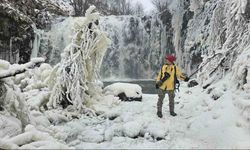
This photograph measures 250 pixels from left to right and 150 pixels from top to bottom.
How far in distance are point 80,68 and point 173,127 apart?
3.03 metres

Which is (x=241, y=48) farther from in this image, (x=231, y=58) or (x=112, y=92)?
(x=112, y=92)

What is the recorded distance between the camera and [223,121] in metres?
7.89

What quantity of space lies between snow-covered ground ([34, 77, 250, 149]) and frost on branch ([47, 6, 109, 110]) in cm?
68

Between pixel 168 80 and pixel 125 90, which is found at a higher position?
pixel 168 80

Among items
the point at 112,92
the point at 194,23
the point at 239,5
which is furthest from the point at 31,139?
the point at 194,23

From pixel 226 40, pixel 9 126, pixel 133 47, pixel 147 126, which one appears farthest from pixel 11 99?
pixel 133 47

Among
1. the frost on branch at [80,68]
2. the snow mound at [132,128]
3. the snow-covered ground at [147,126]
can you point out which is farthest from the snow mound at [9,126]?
the frost on branch at [80,68]

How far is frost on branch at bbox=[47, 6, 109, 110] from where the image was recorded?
10.1 m

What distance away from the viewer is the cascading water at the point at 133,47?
79.2 feet

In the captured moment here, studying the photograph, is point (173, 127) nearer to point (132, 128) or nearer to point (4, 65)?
point (132, 128)

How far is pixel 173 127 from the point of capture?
8289 mm

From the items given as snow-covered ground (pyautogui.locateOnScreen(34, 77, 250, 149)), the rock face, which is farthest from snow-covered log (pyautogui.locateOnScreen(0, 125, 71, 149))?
the rock face

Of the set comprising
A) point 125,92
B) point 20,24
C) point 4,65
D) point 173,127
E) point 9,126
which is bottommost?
point 173,127

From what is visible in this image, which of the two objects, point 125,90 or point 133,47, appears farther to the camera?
point 133,47
